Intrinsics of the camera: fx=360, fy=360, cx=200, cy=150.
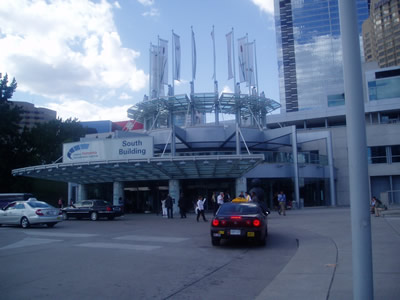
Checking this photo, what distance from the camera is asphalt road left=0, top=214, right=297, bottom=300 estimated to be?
640 cm

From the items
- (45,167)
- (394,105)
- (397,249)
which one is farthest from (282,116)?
(397,249)

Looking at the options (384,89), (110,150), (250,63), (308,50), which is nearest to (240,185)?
(110,150)

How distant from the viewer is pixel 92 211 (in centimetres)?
2556

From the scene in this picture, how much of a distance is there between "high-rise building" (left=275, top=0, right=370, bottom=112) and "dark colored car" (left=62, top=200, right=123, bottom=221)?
10964 cm

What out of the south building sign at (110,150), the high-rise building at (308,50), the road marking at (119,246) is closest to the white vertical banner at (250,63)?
the south building sign at (110,150)

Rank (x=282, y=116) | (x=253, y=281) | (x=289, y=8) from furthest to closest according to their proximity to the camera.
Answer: (x=289, y=8) → (x=282, y=116) → (x=253, y=281)

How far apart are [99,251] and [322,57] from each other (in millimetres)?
131922

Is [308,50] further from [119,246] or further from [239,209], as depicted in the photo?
[119,246]

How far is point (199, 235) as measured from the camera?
14883 millimetres

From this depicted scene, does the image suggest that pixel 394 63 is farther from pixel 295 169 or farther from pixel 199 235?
pixel 199 235

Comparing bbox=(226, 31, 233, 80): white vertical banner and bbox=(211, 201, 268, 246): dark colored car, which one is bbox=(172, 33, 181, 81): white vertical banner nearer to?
bbox=(226, 31, 233, 80): white vertical banner

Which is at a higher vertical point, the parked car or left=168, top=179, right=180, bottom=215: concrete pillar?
left=168, top=179, right=180, bottom=215: concrete pillar

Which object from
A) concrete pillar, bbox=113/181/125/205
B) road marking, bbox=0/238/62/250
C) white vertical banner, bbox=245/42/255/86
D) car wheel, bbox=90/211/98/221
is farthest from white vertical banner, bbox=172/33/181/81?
road marking, bbox=0/238/62/250

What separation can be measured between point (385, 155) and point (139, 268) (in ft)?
137
